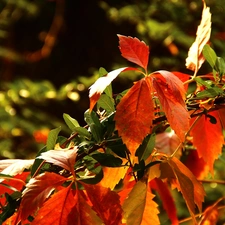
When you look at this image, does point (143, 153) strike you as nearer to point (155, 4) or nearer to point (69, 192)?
point (69, 192)

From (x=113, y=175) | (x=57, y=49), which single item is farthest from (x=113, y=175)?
(x=57, y=49)

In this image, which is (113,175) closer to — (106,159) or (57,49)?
(106,159)

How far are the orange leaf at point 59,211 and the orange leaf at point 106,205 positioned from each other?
10 mm

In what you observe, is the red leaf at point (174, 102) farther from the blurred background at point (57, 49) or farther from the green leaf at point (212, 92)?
the blurred background at point (57, 49)

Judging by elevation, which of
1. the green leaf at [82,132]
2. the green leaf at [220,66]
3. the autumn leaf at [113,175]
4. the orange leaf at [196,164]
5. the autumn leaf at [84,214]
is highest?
the green leaf at [220,66]

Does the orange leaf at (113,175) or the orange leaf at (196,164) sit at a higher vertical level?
the orange leaf at (113,175)

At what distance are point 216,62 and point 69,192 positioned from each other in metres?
0.11

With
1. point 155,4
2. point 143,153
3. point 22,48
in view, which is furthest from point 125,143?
point 22,48

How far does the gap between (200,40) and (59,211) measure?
134mm

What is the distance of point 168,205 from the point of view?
0.35 metres

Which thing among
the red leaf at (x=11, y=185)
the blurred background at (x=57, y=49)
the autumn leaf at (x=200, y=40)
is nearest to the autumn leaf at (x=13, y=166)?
the red leaf at (x=11, y=185)

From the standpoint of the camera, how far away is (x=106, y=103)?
26cm

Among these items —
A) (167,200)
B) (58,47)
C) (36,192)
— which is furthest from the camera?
(58,47)

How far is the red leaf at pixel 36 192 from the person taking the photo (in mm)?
223
